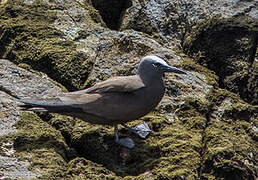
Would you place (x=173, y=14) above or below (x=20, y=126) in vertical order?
above

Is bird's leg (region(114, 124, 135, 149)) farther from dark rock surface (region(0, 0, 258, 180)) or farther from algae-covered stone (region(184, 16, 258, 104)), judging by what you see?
algae-covered stone (region(184, 16, 258, 104))

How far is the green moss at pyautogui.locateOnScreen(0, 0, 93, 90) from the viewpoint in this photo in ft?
24.8

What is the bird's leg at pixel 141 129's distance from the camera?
650 cm

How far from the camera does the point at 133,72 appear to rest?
7.49 meters

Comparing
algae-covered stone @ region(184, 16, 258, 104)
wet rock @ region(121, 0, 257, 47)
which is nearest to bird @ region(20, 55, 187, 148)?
algae-covered stone @ region(184, 16, 258, 104)

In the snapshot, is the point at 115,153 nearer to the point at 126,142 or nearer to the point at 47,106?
the point at 126,142

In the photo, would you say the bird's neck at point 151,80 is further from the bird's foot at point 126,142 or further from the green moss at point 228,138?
the green moss at point 228,138

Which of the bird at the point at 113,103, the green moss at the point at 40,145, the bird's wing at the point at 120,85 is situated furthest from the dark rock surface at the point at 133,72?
the bird's wing at the point at 120,85

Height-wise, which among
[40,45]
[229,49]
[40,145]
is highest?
[229,49]

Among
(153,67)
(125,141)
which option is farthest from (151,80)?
(125,141)

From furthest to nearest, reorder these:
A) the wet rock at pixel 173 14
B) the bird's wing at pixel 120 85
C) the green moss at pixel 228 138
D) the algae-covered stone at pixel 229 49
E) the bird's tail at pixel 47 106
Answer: the wet rock at pixel 173 14 → the algae-covered stone at pixel 229 49 → the bird's wing at pixel 120 85 → the bird's tail at pixel 47 106 → the green moss at pixel 228 138

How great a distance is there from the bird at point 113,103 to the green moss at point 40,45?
1021mm

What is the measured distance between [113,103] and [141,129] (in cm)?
51

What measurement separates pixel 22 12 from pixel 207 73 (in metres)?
3.15
